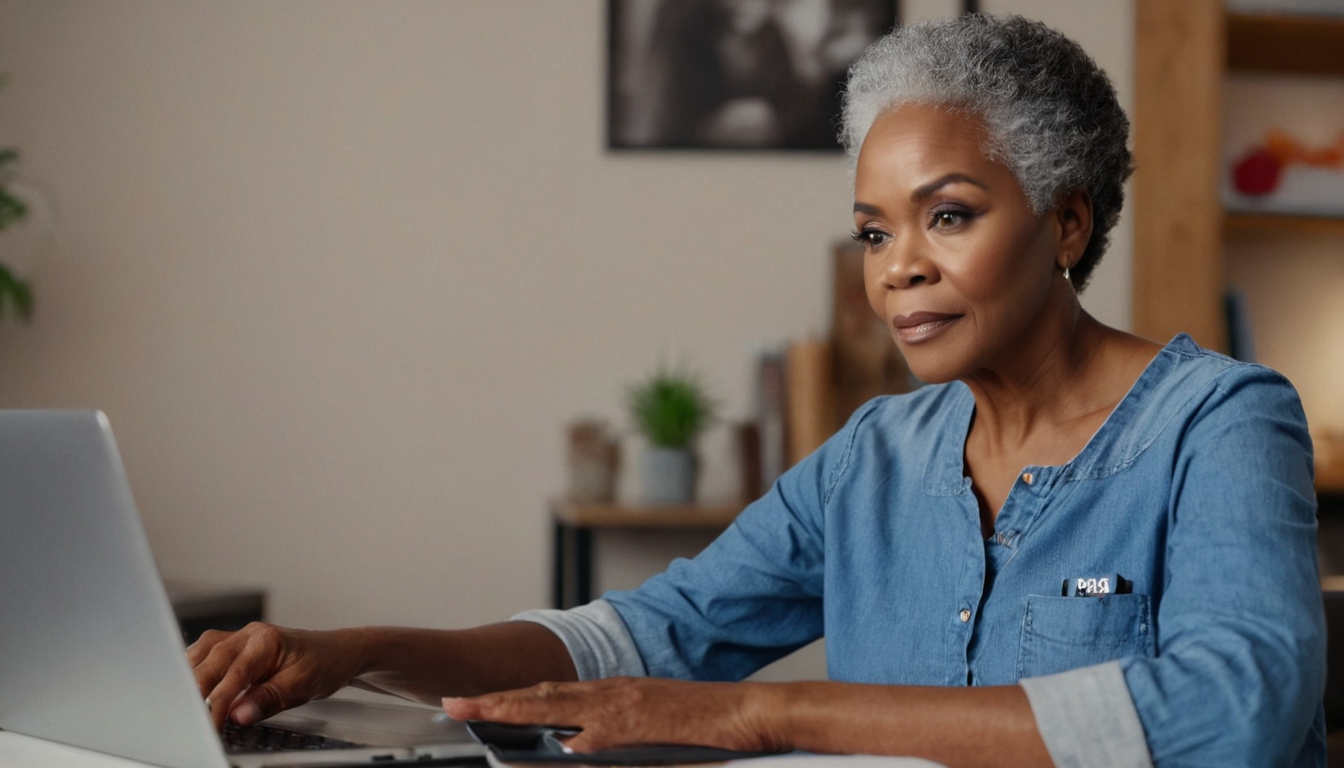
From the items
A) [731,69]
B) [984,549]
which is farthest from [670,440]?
[984,549]

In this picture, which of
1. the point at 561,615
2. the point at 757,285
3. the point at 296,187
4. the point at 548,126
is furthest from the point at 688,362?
the point at 561,615

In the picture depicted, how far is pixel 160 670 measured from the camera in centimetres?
71

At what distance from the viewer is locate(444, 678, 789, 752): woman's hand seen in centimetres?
81

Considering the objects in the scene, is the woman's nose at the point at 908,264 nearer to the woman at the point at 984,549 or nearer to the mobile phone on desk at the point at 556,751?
the woman at the point at 984,549

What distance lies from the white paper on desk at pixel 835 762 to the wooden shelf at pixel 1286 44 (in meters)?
2.78

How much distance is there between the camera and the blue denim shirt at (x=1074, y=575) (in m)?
0.81

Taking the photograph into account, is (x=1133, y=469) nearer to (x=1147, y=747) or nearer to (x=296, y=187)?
(x=1147, y=747)

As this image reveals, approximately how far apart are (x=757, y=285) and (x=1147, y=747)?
7.96ft

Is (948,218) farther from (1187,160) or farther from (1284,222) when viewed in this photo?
(1284,222)

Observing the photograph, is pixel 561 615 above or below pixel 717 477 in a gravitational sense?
above

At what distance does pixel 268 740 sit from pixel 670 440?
2.04 meters

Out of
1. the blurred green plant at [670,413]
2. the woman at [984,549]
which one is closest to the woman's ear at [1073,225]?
the woman at [984,549]

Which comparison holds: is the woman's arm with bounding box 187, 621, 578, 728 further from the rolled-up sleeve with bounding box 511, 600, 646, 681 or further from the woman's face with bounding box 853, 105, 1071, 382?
the woman's face with bounding box 853, 105, 1071, 382

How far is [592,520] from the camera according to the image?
2682 millimetres
